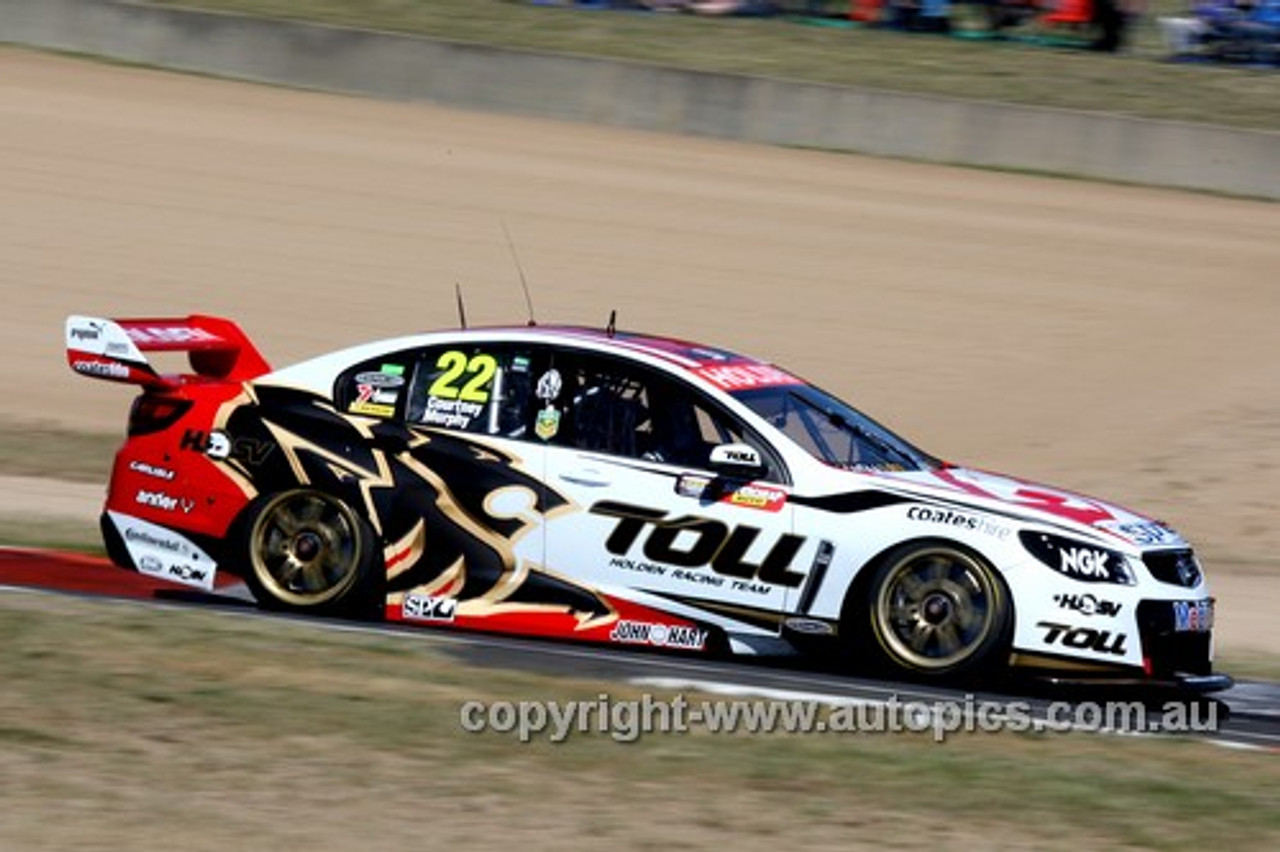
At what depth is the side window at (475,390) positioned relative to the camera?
400 inches

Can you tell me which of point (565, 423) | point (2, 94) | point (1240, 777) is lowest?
point (1240, 777)

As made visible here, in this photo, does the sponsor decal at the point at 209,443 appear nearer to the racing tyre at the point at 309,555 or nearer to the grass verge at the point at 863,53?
the racing tyre at the point at 309,555

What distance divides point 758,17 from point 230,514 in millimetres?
19617

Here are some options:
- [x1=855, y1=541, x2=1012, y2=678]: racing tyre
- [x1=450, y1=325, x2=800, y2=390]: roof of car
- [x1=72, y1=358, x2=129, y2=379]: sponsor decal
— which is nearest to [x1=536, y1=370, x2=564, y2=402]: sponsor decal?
[x1=450, y1=325, x2=800, y2=390]: roof of car

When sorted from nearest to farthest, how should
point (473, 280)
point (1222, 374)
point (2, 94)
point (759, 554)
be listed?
point (759, 554) < point (1222, 374) < point (473, 280) < point (2, 94)

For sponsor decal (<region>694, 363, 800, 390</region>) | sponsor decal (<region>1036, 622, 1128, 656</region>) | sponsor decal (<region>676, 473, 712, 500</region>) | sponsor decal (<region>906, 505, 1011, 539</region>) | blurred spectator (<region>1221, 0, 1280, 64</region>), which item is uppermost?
blurred spectator (<region>1221, 0, 1280, 64</region>)

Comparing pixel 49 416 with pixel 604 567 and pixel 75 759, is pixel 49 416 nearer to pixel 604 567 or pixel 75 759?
pixel 604 567

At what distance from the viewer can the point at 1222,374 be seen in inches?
752

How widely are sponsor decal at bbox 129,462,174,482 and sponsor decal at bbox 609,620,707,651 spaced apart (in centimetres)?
222

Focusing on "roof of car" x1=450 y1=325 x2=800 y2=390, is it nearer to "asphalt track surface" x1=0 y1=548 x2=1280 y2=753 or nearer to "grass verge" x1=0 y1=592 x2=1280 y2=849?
"asphalt track surface" x1=0 y1=548 x2=1280 y2=753

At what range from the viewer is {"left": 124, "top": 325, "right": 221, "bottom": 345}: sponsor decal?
1070 cm

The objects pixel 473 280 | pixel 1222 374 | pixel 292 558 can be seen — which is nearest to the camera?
pixel 292 558

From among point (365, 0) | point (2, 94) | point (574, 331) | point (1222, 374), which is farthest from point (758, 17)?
point (574, 331)

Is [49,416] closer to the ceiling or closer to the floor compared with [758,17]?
closer to the floor
